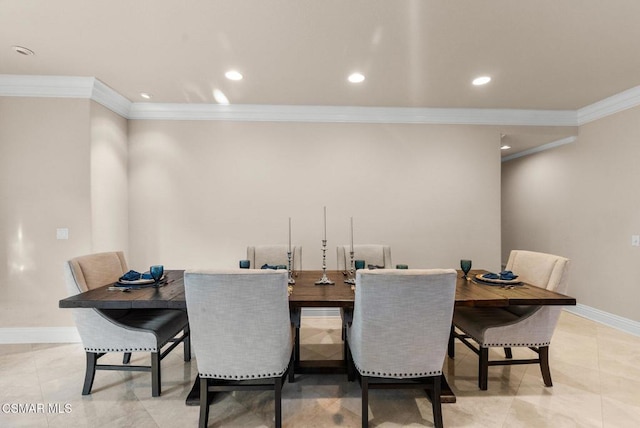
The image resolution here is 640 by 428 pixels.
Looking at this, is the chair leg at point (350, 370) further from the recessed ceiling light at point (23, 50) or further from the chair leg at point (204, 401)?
the recessed ceiling light at point (23, 50)

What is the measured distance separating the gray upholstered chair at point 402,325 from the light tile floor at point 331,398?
332 mm

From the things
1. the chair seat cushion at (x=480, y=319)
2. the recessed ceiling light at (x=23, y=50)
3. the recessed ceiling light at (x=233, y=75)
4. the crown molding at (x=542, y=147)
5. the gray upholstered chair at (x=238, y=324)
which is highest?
the recessed ceiling light at (x=23, y=50)

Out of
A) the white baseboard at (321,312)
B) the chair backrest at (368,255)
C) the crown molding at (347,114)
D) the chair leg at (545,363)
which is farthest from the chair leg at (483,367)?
the crown molding at (347,114)

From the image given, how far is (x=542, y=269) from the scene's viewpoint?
2262mm

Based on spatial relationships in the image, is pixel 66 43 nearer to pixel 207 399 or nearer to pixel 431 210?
pixel 207 399

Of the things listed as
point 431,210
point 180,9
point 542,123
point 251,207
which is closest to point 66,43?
point 180,9

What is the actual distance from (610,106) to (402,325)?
3785mm

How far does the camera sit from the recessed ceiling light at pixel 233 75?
2667mm

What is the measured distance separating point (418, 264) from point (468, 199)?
1.03 metres

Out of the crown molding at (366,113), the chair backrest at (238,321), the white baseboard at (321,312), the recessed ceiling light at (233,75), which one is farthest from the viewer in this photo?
the white baseboard at (321,312)

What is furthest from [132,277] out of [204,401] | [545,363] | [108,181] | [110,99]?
[545,363]

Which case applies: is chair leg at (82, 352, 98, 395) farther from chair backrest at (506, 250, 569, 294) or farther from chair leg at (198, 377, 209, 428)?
chair backrest at (506, 250, 569, 294)

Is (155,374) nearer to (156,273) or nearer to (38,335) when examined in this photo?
(156,273)

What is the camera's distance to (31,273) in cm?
286
